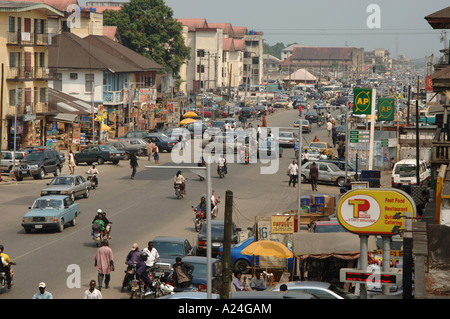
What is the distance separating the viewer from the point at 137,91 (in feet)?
255

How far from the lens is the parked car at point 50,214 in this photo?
3139 centimetres

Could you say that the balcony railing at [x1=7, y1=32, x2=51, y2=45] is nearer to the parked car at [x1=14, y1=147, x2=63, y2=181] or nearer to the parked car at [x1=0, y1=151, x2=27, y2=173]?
the parked car at [x1=0, y1=151, x2=27, y2=173]

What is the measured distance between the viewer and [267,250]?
2605cm

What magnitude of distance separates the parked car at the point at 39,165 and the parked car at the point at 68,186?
23.4ft

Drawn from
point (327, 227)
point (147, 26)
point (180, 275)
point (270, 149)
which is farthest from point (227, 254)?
point (147, 26)

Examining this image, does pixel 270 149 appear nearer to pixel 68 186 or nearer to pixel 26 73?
pixel 26 73

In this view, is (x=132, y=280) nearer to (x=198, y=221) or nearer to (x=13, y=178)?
(x=198, y=221)

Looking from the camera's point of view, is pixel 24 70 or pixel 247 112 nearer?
pixel 24 70

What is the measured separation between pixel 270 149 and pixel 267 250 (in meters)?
33.3

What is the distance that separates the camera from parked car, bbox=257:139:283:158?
5869 cm

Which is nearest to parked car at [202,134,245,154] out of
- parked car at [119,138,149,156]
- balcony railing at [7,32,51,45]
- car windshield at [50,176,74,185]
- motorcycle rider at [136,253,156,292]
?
parked car at [119,138,149,156]

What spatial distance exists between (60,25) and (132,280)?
62.4m

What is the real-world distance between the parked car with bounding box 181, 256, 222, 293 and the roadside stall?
2.45m
